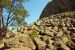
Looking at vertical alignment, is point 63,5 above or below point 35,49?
above

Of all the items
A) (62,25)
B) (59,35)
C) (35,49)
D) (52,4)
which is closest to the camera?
(35,49)

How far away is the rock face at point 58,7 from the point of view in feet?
177

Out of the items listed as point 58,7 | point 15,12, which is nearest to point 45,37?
point 15,12

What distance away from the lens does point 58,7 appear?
57.6 meters

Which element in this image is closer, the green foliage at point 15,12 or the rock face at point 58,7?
the green foliage at point 15,12

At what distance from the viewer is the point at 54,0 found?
61.6 meters

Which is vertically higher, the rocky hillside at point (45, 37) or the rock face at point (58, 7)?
the rock face at point (58, 7)

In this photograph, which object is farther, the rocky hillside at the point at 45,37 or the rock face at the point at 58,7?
the rock face at the point at 58,7

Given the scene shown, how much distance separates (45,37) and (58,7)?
28449 millimetres

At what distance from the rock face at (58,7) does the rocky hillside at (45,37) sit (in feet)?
50.2

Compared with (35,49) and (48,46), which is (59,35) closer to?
(48,46)

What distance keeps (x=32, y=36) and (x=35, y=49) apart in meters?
3.42

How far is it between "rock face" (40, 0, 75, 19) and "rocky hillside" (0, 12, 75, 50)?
15296 millimetres

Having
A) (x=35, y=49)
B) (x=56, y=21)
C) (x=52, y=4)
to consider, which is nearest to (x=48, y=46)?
(x=35, y=49)
